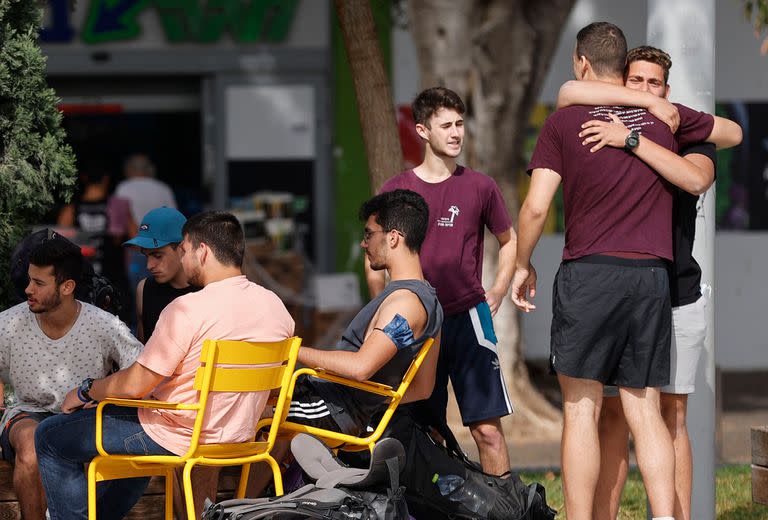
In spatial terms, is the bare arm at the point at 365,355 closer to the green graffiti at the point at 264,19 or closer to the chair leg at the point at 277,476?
the chair leg at the point at 277,476

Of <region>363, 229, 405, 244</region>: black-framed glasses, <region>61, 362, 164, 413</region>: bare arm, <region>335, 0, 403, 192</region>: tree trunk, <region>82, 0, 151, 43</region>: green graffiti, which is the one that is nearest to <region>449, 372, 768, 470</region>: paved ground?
<region>335, 0, 403, 192</region>: tree trunk

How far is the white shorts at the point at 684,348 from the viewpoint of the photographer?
541 cm

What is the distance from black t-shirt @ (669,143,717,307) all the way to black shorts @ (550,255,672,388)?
0.76 feet

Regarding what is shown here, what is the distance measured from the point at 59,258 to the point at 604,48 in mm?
2275

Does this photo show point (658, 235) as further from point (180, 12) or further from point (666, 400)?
point (180, 12)

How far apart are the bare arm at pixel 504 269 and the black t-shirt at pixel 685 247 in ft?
2.86

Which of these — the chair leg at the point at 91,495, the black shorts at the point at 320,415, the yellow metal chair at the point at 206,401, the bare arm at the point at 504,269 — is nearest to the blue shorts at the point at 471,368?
the bare arm at the point at 504,269

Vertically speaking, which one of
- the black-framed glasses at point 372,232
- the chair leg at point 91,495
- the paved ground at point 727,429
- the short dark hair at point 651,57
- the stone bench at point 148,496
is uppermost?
the short dark hair at point 651,57

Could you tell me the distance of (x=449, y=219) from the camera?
5.92 m

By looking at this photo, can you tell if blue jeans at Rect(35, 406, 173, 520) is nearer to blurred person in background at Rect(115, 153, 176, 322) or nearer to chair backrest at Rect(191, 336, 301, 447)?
chair backrest at Rect(191, 336, 301, 447)

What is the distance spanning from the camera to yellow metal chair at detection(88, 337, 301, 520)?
482cm

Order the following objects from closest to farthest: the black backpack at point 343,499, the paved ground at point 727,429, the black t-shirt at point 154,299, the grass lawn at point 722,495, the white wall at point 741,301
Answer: the black backpack at point 343,499
the black t-shirt at point 154,299
the grass lawn at point 722,495
the paved ground at point 727,429
the white wall at point 741,301

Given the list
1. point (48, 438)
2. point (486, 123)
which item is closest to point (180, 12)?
point (486, 123)

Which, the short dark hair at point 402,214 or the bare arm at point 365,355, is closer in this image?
the bare arm at point 365,355
